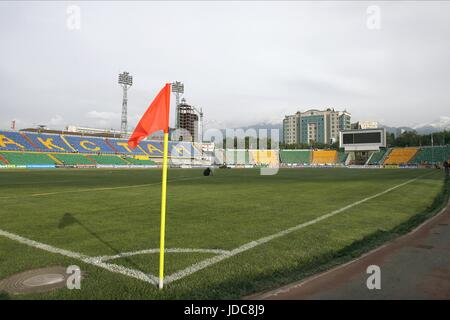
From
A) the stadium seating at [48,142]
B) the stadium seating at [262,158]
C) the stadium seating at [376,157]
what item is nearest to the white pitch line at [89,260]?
the stadium seating at [48,142]

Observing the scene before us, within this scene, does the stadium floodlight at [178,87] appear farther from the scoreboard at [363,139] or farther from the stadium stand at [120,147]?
the scoreboard at [363,139]

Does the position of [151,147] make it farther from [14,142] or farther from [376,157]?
[376,157]

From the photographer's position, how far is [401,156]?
9594cm

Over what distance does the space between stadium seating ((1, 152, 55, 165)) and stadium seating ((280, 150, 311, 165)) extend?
7729 cm

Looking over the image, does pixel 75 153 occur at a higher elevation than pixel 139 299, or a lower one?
higher

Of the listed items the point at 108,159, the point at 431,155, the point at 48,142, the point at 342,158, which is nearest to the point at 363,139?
the point at 431,155

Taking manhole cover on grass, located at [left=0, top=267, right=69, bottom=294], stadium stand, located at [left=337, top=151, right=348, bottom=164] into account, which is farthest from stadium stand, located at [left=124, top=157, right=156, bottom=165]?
manhole cover on grass, located at [left=0, top=267, right=69, bottom=294]

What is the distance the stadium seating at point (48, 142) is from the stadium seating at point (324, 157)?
79.7m

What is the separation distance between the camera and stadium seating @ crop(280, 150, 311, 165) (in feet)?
366

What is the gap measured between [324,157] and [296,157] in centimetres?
998
